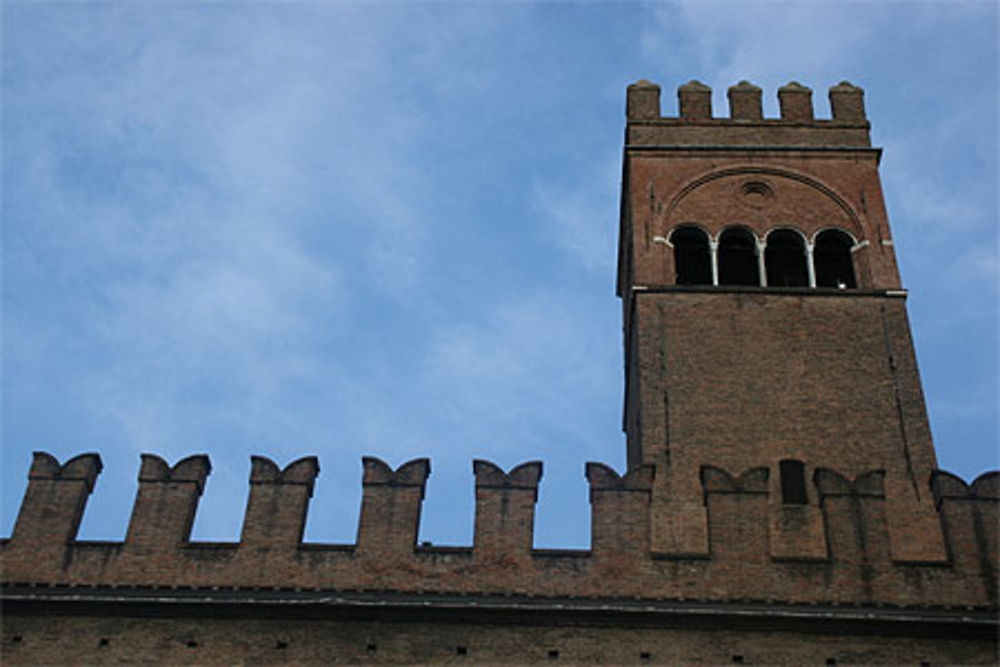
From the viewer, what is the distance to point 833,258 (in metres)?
19.8

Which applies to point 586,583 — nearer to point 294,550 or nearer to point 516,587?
point 516,587

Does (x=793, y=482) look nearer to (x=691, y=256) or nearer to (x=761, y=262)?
(x=761, y=262)

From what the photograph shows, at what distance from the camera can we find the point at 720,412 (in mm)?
16844

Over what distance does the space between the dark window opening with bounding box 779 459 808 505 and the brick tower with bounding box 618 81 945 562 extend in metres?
0.02

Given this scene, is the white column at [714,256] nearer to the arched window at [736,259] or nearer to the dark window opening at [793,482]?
the arched window at [736,259]

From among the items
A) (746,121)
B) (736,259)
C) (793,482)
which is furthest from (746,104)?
(793,482)

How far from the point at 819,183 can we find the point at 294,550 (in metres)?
11.3

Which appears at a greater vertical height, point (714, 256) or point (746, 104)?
point (746, 104)

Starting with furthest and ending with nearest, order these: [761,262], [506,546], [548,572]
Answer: [761,262], [506,546], [548,572]

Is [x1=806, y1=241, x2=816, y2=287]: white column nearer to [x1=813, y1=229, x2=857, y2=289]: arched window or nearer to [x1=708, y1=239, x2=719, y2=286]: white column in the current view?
[x1=813, y1=229, x2=857, y2=289]: arched window

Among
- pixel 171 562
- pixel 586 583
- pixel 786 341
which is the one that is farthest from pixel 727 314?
pixel 171 562

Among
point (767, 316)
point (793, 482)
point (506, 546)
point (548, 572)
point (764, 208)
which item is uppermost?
point (764, 208)

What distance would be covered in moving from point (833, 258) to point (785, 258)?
0.76 meters

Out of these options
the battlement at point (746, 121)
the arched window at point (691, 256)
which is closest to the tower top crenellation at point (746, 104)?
the battlement at point (746, 121)
